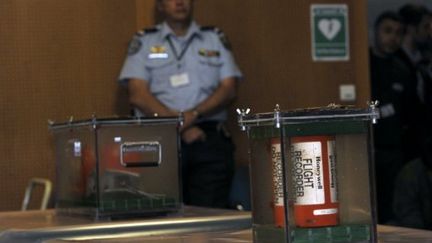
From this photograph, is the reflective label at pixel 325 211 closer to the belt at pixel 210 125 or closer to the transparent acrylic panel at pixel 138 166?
the transparent acrylic panel at pixel 138 166

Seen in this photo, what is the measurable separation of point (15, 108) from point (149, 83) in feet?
2.54

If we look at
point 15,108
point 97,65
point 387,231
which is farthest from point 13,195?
point 387,231

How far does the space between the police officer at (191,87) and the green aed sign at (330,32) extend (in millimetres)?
820

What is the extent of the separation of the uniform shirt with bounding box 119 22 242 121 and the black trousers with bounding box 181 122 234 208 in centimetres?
17

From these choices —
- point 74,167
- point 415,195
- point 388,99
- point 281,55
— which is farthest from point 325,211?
point 388,99

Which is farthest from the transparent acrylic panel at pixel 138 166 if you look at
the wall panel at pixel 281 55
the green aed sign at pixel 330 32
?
the green aed sign at pixel 330 32

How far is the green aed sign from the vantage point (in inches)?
243

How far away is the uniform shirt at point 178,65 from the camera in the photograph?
5398 mm

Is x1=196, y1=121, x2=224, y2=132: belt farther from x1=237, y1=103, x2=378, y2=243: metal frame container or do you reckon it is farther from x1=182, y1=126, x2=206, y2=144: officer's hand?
x1=237, y1=103, x2=378, y2=243: metal frame container

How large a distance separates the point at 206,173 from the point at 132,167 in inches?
102

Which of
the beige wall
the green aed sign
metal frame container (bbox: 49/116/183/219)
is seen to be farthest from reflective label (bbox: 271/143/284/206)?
the green aed sign

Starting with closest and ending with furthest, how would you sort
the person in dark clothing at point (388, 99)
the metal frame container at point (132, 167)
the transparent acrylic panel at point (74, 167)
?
the metal frame container at point (132, 167), the transparent acrylic panel at point (74, 167), the person in dark clothing at point (388, 99)

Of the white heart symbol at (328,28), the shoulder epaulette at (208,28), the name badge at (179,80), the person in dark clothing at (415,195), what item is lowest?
the person in dark clothing at (415,195)

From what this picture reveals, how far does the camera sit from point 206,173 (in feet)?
17.7
